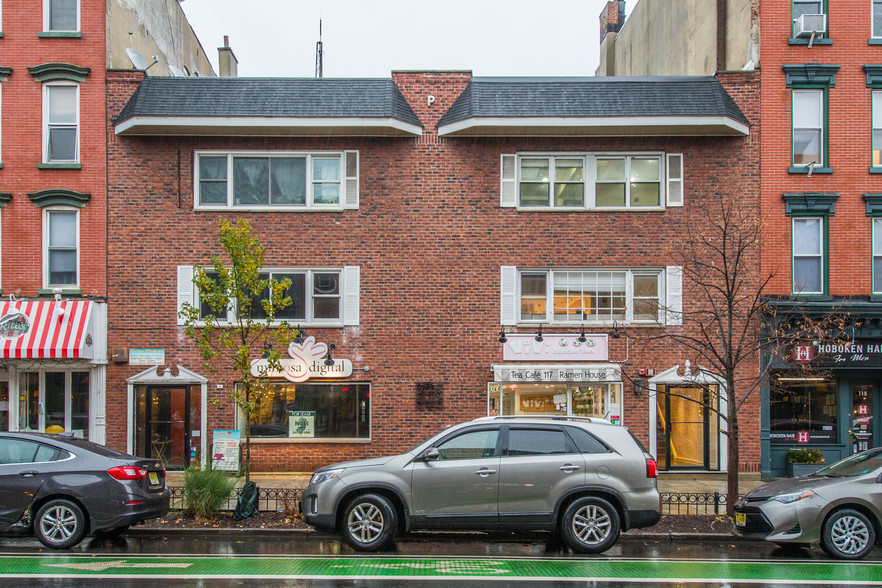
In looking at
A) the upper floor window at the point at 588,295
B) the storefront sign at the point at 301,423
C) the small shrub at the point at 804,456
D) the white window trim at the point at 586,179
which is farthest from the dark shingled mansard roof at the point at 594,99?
the small shrub at the point at 804,456

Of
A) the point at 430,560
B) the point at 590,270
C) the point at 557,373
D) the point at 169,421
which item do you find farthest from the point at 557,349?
the point at 169,421

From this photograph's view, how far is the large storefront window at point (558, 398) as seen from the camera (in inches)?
A: 631

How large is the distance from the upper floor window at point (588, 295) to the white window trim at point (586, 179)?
1.39 metres

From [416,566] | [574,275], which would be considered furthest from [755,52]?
[416,566]

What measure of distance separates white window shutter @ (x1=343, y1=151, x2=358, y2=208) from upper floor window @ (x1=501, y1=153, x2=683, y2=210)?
329 cm

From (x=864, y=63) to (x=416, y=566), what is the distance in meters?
14.9

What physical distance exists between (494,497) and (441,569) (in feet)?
4.17

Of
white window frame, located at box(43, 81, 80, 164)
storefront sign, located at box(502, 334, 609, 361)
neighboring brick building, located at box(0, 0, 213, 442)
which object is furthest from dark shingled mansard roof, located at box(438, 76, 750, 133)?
white window frame, located at box(43, 81, 80, 164)

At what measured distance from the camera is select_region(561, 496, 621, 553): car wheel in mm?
9219

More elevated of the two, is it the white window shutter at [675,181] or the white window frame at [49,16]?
the white window frame at [49,16]

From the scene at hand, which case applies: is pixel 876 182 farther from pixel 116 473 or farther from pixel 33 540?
pixel 33 540

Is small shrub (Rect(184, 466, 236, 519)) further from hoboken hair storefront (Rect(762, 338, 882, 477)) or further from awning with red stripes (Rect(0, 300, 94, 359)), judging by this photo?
hoboken hair storefront (Rect(762, 338, 882, 477))

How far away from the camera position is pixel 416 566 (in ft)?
27.8

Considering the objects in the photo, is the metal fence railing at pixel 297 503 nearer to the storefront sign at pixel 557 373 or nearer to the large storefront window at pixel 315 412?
the large storefront window at pixel 315 412
